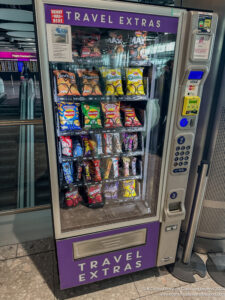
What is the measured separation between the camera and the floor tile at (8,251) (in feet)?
6.98

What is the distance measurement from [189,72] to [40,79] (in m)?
0.89

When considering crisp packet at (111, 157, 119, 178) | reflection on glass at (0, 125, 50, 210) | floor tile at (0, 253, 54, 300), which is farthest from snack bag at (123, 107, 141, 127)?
floor tile at (0, 253, 54, 300)

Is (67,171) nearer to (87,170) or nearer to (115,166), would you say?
(87,170)

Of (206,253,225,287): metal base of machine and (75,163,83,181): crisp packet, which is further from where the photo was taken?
(206,253,225,287): metal base of machine

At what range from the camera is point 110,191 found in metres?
1.96

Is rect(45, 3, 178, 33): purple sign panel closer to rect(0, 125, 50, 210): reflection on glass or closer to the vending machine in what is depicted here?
the vending machine

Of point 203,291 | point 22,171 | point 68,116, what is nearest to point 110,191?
point 68,116

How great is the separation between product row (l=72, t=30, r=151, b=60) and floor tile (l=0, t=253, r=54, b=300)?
1.86 m

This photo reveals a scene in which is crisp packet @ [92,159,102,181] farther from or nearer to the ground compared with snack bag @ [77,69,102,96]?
nearer to the ground

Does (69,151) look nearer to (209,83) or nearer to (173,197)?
(173,197)

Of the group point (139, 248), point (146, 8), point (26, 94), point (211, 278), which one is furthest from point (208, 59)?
point (26, 94)

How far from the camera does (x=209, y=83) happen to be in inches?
66.9

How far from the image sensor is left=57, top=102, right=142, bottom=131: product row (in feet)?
5.09

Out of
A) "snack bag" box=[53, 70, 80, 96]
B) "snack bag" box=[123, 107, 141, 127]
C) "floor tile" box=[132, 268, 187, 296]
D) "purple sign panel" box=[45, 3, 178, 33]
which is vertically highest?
"purple sign panel" box=[45, 3, 178, 33]
